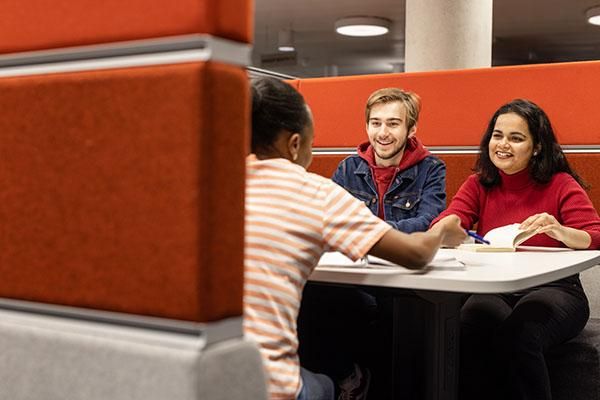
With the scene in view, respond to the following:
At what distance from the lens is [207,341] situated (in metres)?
0.83

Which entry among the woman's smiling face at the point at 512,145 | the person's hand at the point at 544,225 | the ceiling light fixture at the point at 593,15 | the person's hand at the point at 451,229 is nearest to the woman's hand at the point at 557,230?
the person's hand at the point at 544,225

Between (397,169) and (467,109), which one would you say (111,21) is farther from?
(467,109)

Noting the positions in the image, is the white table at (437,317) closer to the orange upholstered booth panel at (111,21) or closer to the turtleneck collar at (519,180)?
the turtleneck collar at (519,180)

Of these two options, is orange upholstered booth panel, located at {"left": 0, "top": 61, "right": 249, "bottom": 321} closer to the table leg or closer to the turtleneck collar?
the table leg

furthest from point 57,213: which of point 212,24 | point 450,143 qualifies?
point 450,143

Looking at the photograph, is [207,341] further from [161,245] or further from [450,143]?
[450,143]

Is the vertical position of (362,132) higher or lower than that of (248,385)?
higher

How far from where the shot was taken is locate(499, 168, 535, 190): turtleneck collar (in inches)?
86.7

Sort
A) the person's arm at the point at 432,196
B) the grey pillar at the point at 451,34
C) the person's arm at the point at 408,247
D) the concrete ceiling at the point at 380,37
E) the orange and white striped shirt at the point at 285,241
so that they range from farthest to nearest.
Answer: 1. the concrete ceiling at the point at 380,37
2. the grey pillar at the point at 451,34
3. the person's arm at the point at 432,196
4. the person's arm at the point at 408,247
5. the orange and white striped shirt at the point at 285,241

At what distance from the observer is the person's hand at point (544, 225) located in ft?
6.26

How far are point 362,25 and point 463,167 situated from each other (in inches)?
265

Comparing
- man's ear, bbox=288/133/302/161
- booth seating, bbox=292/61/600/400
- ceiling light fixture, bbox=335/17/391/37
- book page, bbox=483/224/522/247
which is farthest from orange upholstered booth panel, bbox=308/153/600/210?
ceiling light fixture, bbox=335/17/391/37

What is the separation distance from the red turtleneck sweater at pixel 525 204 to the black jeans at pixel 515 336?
18cm

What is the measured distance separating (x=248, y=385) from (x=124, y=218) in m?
0.24
